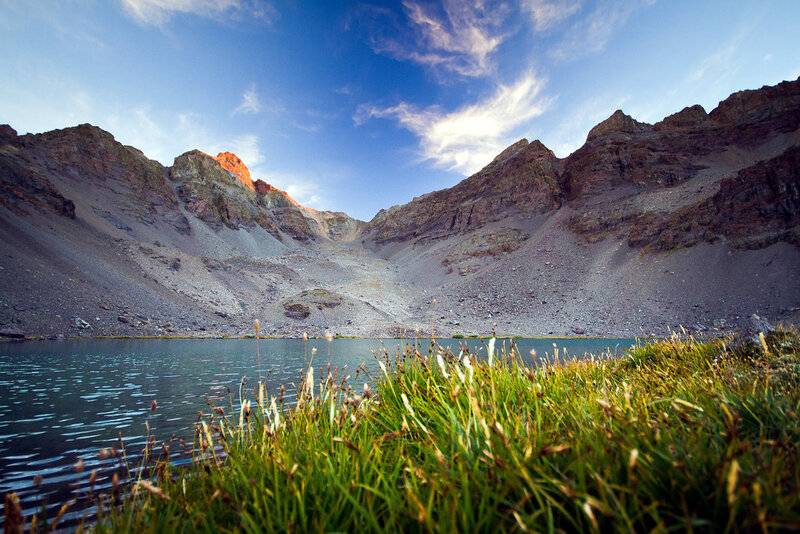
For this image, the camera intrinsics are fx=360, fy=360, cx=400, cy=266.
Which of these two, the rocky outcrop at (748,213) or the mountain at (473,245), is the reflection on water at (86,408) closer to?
the mountain at (473,245)

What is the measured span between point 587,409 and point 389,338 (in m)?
70.9

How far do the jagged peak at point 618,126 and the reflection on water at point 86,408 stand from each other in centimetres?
13936

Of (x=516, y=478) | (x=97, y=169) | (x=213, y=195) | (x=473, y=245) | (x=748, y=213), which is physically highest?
(x=97, y=169)

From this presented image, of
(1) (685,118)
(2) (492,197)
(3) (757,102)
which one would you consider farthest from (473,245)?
(3) (757,102)

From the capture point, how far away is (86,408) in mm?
13758

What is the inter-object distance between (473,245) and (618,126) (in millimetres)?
67951

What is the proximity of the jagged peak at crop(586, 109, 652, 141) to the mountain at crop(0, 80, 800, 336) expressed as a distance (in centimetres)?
64

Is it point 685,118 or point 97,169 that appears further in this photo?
point 685,118

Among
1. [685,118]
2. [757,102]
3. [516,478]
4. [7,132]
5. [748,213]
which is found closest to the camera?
[516,478]

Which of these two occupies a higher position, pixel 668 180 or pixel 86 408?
pixel 668 180

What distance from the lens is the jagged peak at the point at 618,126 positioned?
12619 cm

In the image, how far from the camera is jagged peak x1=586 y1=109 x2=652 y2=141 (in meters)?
126

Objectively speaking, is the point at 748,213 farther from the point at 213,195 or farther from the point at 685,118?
the point at 213,195

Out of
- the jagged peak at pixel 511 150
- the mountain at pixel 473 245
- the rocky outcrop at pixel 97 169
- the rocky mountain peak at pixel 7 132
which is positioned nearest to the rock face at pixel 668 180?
the mountain at pixel 473 245
